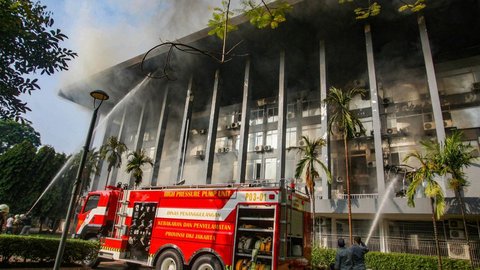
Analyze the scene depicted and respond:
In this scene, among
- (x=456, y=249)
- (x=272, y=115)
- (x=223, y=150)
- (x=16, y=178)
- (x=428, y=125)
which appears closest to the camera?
(x=456, y=249)

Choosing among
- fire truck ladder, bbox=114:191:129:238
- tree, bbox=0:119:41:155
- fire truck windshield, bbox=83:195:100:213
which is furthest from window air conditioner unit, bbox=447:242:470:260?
tree, bbox=0:119:41:155

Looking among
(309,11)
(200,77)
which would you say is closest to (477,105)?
(309,11)

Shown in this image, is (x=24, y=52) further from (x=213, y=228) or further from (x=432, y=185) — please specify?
(x=432, y=185)

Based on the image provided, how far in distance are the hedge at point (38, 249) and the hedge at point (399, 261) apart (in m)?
10.6

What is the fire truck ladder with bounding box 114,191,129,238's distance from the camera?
11062mm

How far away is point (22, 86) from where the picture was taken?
5.01 m

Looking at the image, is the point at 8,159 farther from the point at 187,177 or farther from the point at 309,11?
the point at 309,11

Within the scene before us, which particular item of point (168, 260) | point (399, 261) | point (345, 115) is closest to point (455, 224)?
point (399, 261)

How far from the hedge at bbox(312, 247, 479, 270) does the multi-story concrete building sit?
3.20 m

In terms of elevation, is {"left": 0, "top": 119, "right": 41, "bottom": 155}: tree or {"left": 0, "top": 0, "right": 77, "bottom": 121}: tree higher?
{"left": 0, "top": 119, "right": 41, "bottom": 155}: tree

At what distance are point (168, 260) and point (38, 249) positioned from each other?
4202mm

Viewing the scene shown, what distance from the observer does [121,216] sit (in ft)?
37.1

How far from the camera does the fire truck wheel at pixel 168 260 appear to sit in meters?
9.38

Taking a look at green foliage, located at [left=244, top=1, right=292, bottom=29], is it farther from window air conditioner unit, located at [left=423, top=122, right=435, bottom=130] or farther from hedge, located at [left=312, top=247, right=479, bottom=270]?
window air conditioner unit, located at [left=423, top=122, right=435, bottom=130]
